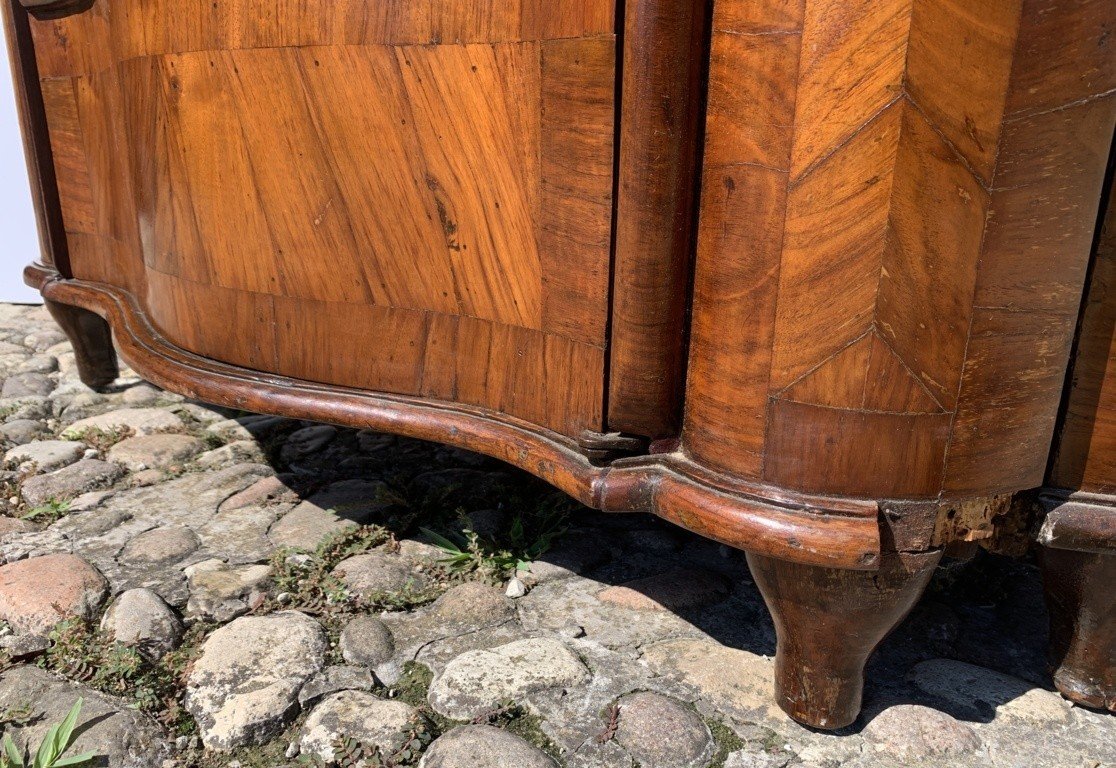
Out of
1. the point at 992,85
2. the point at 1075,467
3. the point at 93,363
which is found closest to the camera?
the point at 992,85

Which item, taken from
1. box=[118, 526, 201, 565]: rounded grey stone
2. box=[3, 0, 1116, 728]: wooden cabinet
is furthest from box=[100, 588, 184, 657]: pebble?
box=[3, 0, 1116, 728]: wooden cabinet

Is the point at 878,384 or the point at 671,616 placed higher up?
the point at 878,384

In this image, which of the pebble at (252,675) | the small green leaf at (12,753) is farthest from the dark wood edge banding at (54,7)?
the small green leaf at (12,753)

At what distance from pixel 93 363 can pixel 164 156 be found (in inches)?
54.1

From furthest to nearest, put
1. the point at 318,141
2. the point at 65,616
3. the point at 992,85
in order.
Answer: the point at 65,616
the point at 318,141
the point at 992,85

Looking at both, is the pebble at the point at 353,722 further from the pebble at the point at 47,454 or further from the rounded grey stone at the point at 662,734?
the pebble at the point at 47,454

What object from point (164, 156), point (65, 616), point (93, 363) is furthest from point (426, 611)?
point (93, 363)

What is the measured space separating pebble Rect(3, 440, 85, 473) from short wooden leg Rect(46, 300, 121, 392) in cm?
43

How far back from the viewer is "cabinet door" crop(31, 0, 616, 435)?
142 centimetres

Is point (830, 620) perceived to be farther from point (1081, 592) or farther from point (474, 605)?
point (474, 605)

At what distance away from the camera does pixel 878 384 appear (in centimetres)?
126

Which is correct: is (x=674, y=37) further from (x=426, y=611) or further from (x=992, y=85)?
(x=426, y=611)

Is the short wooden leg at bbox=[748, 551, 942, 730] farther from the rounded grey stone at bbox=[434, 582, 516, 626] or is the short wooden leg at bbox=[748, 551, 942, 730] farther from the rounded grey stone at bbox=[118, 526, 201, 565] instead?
the rounded grey stone at bbox=[118, 526, 201, 565]

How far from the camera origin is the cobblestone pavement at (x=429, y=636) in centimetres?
148
